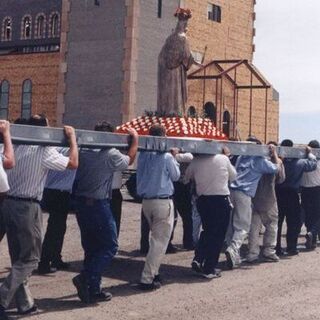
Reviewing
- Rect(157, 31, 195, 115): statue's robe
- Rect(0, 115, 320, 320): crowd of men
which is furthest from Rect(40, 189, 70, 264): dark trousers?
Rect(157, 31, 195, 115): statue's robe

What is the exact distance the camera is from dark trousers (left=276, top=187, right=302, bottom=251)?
11750 mm

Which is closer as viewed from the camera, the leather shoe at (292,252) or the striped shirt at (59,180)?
the striped shirt at (59,180)

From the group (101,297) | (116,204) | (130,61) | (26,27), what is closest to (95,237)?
(101,297)

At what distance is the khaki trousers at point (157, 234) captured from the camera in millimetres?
8458

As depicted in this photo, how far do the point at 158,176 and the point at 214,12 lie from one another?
1177 inches

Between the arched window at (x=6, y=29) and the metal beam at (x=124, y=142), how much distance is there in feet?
113

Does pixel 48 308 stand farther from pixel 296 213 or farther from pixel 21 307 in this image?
pixel 296 213

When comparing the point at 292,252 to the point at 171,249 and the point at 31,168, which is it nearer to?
the point at 171,249

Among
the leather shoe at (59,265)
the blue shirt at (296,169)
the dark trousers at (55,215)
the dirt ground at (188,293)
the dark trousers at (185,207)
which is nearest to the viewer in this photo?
the dirt ground at (188,293)

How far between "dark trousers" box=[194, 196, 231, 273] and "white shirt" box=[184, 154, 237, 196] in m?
0.11

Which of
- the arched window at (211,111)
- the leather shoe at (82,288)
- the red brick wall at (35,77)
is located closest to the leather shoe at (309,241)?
the leather shoe at (82,288)

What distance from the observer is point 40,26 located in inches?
1594

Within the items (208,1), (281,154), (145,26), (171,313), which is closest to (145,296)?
(171,313)

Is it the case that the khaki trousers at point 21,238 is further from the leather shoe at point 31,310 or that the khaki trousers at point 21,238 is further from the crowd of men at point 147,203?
the leather shoe at point 31,310
